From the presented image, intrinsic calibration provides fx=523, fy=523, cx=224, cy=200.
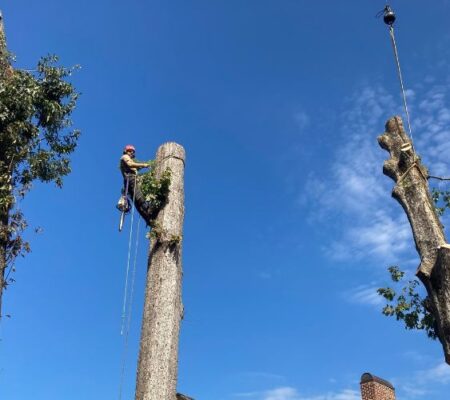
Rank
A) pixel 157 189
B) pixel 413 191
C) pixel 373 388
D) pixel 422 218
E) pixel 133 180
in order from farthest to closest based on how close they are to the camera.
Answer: pixel 373 388, pixel 413 191, pixel 422 218, pixel 133 180, pixel 157 189

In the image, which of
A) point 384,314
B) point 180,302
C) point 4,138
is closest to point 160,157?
point 180,302

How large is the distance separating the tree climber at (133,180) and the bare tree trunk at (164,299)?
206 mm

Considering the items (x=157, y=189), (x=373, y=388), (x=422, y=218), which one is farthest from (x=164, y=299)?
(x=373, y=388)

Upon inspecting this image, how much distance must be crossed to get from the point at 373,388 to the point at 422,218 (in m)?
9.33

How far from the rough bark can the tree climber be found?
3.27 metres

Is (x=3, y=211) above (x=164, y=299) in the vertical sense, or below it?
above

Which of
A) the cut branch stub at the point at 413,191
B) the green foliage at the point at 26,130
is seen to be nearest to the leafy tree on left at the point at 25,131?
the green foliage at the point at 26,130

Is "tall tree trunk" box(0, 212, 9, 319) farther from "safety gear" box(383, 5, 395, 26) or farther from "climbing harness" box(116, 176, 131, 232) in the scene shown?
"safety gear" box(383, 5, 395, 26)

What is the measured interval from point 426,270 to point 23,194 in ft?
21.1

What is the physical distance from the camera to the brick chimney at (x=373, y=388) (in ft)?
46.9

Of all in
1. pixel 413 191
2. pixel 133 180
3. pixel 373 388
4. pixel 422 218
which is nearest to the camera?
pixel 133 180

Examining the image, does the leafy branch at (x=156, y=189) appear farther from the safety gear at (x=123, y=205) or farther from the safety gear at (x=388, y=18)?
the safety gear at (x=388, y=18)

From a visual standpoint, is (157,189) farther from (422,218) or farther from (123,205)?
(422,218)

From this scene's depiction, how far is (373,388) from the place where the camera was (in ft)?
46.9
